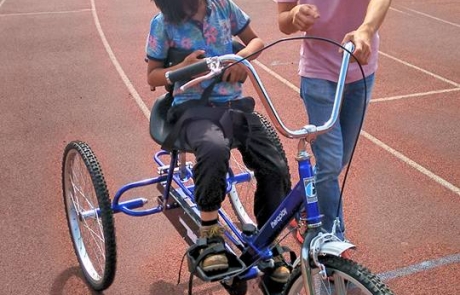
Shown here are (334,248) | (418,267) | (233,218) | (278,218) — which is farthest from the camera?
(233,218)

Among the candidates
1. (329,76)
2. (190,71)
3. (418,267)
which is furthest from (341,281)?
(418,267)

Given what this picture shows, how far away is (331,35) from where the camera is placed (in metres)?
2.88

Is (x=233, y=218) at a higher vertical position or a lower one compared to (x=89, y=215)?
lower

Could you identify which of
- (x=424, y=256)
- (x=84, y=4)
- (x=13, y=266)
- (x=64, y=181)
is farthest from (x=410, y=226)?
(x=84, y=4)

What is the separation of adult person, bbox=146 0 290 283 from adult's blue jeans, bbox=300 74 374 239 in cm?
19

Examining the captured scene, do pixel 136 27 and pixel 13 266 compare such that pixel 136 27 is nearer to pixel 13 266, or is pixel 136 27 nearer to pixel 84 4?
pixel 84 4

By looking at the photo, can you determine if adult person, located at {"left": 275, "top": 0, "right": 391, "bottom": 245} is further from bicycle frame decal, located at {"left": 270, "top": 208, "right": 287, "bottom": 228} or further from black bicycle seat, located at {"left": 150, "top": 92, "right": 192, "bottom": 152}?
black bicycle seat, located at {"left": 150, "top": 92, "right": 192, "bottom": 152}

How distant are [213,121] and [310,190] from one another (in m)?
0.72

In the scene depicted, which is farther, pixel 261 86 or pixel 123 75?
pixel 123 75

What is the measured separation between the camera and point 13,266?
3.60 meters

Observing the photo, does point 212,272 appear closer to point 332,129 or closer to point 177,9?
point 332,129

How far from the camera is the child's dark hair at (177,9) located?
9.03 ft

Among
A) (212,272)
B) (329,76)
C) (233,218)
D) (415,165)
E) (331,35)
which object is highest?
(331,35)

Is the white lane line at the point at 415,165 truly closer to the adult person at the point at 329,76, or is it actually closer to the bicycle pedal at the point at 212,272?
the adult person at the point at 329,76
